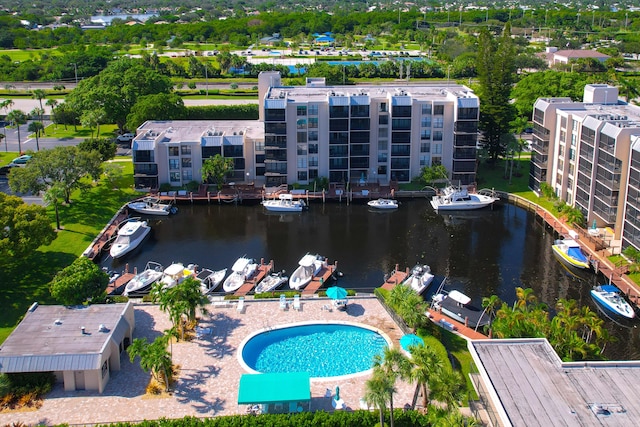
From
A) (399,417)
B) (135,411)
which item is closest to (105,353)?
(135,411)

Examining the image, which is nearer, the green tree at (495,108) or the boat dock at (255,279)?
the boat dock at (255,279)

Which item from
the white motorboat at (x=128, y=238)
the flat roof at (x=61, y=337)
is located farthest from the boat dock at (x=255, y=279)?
the white motorboat at (x=128, y=238)

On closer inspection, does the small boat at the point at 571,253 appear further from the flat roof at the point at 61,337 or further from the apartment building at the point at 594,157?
the flat roof at the point at 61,337

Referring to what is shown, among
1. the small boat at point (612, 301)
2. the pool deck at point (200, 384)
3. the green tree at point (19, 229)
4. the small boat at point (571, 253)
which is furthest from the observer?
the small boat at point (571, 253)

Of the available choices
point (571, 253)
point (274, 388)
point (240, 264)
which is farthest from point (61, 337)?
point (571, 253)

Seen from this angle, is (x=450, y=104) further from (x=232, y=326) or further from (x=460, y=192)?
(x=232, y=326)
